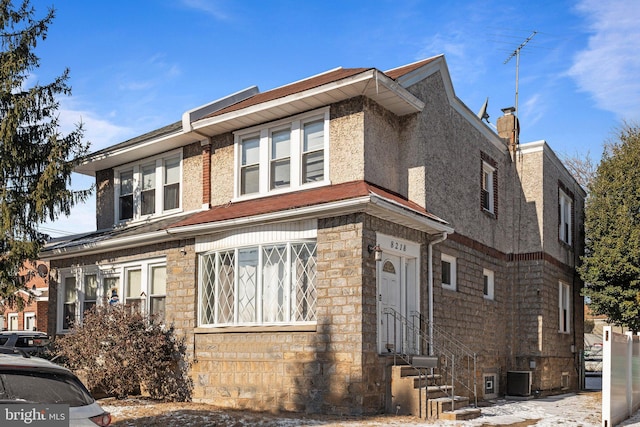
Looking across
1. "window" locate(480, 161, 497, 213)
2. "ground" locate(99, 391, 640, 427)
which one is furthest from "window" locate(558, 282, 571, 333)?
"ground" locate(99, 391, 640, 427)

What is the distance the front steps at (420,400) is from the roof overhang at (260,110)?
5356 mm

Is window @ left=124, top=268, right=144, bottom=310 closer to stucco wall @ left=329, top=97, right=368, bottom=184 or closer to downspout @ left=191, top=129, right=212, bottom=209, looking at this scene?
downspout @ left=191, top=129, right=212, bottom=209

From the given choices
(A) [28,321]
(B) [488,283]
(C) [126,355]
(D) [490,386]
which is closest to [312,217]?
(C) [126,355]

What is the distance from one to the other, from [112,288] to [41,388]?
37.6 feet

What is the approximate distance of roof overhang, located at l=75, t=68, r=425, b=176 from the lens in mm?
13852

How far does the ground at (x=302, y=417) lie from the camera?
38.1 feet

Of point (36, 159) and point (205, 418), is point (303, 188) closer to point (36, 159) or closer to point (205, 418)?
point (205, 418)

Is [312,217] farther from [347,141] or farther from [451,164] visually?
[451,164]

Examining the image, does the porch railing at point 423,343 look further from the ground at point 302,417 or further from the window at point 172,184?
the window at point 172,184

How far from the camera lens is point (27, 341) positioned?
59.7ft

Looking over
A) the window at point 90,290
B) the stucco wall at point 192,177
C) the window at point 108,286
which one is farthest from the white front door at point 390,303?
the window at point 90,290

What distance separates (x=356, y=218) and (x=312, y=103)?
307cm

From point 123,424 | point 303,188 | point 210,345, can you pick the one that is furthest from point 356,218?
point 123,424

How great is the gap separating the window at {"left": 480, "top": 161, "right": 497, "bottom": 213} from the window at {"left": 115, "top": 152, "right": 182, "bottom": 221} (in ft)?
25.8
